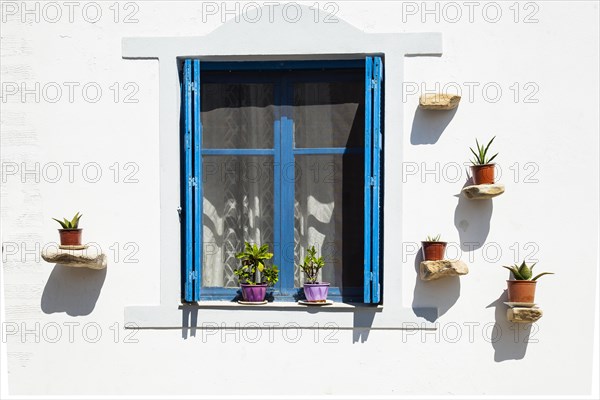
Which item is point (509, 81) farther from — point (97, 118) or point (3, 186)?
point (3, 186)

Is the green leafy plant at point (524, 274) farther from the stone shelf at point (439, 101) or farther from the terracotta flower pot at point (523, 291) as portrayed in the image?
the stone shelf at point (439, 101)

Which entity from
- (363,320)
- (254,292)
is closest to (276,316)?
(254,292)

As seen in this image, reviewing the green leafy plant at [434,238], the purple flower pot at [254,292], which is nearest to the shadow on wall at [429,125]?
the green leafy plant at [434,238]

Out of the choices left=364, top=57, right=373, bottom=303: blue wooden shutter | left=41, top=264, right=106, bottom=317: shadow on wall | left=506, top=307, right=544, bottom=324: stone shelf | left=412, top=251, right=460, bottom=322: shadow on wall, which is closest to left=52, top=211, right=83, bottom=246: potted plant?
left=41, top=264, right=106, bottom=317: shadow on wall

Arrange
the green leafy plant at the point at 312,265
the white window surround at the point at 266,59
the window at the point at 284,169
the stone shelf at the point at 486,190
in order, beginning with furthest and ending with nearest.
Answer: the window at the point at 284,169, the green leafy plant at the point at 312,265, the white window surround at the point at 266,59, the stone shelf at the point at 486,190

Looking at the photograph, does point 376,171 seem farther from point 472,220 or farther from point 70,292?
point 70,292

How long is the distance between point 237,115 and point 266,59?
42 cm

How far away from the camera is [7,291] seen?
16.2 ft

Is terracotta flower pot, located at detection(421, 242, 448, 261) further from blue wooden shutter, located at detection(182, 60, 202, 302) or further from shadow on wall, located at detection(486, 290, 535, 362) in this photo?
blue wooden shutter, located at detection(182, 60, 202, 302)

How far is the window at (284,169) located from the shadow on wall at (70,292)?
601mm

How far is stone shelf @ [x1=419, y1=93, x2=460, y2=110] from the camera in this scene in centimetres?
468

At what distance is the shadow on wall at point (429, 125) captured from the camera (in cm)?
478

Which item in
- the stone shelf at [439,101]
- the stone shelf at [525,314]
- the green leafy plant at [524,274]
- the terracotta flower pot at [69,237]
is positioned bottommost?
the stone shelf at [525,314]

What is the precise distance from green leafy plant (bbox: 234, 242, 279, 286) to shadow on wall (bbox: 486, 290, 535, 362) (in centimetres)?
139
